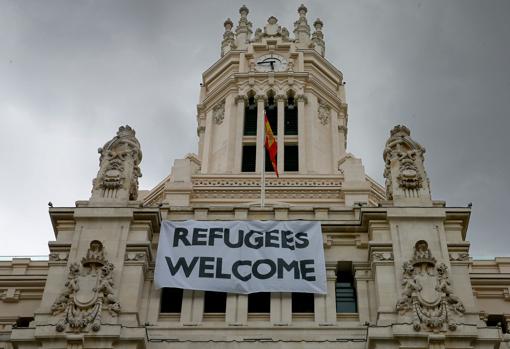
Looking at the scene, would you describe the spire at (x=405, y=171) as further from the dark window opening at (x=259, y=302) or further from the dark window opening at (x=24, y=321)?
the dark window opening at (x=24, y=321)

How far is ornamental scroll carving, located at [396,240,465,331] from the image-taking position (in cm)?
3316

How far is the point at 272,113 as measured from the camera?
226 feet

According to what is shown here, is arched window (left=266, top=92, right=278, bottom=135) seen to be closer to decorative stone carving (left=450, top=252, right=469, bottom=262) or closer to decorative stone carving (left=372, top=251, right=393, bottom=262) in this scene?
decorative stone carving (left=372, top=251, right=393, bottom=262)

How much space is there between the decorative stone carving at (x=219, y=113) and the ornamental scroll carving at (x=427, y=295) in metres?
35.4

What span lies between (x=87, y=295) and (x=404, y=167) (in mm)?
16004

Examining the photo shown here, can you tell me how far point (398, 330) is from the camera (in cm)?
3284

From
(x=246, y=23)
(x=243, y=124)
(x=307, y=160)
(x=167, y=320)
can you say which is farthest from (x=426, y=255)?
(x=246, y=23)

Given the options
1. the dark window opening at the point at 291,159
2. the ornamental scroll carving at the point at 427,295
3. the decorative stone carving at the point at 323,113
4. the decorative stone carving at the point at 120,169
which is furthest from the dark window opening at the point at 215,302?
the decorative stone carving at the point at 323,113

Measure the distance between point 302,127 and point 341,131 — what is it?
5.50 m

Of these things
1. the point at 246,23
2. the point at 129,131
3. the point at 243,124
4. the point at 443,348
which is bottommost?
the point at 443,348

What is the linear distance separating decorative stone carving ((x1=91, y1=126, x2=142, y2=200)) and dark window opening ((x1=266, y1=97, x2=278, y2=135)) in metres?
26.1

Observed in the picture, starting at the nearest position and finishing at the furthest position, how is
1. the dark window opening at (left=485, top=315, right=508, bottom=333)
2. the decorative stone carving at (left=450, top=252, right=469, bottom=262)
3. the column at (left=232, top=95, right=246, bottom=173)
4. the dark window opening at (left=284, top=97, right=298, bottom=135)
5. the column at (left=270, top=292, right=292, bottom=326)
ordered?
the column at (left=270, top=292, right=292, bottom=326)
the decorative stone carving at (left=450, top=252, right=469, bottom=262)
the dark window opening at (left=485, top=315, right=508, bottom=333)
the column at (left=232, top=95, right=246, bottom=173)
the dark window opening at (left=284, top=97, right=298, bottom=135)

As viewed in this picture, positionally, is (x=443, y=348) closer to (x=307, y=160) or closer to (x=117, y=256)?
(x=117, y=256)

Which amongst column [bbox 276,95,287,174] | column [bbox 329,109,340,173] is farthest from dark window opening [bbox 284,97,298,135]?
column [bbox 329,109,340,173]
